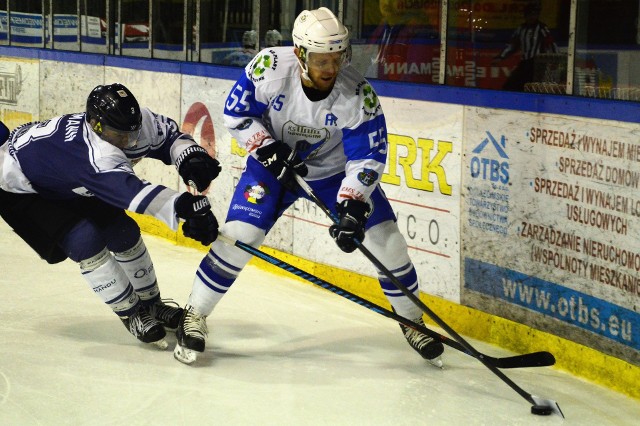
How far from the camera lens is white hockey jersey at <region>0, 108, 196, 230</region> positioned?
11.4 ft

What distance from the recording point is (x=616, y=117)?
360cm

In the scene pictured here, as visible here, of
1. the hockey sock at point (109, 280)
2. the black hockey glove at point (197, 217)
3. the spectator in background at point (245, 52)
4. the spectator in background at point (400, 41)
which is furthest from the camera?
the spectator in background at point (245, 52)

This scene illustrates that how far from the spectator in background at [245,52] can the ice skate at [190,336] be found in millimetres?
2176

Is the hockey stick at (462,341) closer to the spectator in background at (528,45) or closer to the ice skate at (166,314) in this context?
the ice skate at (166,314)

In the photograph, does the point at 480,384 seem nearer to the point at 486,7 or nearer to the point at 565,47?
the point at 565,47

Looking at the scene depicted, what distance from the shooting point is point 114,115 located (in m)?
3.62

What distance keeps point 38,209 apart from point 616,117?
2.02 metres

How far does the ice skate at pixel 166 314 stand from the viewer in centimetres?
412

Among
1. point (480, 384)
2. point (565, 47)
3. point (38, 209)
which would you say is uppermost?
point (565, 47)

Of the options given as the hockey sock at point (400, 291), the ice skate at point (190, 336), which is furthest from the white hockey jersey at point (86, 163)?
the hockey sock at point (400, 291)

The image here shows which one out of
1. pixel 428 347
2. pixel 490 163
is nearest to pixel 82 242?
pixel 428 347

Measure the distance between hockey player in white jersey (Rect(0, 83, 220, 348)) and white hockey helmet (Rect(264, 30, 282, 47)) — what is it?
1.66m

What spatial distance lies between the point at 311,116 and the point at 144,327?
97 centimetres

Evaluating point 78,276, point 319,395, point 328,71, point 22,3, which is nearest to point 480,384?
point 319,395
